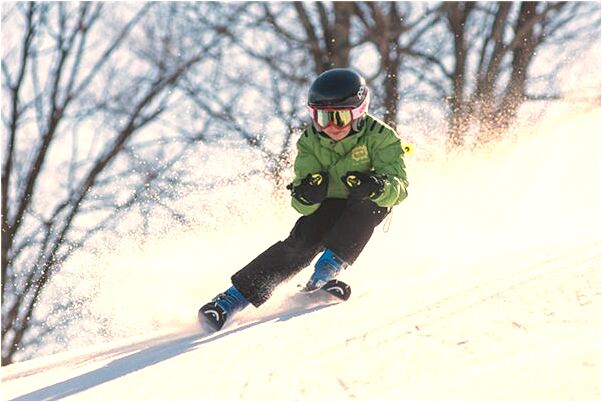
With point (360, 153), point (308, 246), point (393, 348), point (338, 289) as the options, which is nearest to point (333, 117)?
point (360, 153)

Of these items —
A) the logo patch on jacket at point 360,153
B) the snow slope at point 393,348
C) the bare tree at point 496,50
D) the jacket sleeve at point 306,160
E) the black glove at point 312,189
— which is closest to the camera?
the snow slope at point 393,348

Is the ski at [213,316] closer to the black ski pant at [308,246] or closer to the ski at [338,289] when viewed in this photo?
the black ski pant at [308,246]

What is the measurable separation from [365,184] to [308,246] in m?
0.47

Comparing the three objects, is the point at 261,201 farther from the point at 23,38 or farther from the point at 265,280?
the point at 265,280

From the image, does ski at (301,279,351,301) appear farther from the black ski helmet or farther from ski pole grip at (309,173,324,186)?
the black ski helmet

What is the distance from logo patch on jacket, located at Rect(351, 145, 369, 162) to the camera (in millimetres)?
4234

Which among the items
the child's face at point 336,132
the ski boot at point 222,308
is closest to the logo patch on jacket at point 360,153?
the child's face at point 336,132

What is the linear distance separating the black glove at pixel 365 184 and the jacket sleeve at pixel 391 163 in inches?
4.8

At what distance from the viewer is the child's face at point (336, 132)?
4.14 metres

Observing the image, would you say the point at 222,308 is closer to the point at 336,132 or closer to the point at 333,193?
the point at 333,193

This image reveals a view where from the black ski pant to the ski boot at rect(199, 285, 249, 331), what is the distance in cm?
4

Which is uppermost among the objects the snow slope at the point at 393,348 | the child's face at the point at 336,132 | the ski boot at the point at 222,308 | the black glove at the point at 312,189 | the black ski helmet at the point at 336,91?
the black ski helmet at the point at 336,91

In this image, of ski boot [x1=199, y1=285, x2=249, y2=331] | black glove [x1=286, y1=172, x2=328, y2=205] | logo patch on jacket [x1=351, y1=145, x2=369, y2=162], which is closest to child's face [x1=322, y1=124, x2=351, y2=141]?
logo patch on jacket [x1=351, y1=145, x2=369, y2=162]

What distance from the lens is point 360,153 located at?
424 centimetres
